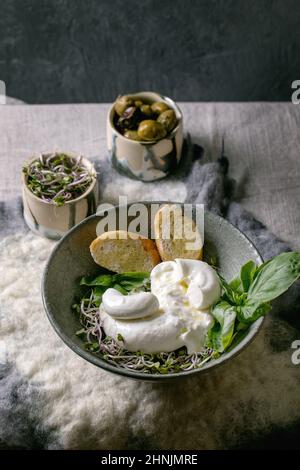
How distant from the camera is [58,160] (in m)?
1.50

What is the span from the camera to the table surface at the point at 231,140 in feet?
5.22

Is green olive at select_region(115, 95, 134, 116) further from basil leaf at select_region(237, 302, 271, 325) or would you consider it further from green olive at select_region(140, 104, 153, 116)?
basil leaf at select_region(237, 302, 271, 325)

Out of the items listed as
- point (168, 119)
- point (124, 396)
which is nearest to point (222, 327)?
point (124, 396)

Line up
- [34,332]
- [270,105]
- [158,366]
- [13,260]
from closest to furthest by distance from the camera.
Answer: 1. [158,366]
2. [34,332]
3. [13,260]
4. [270,105]

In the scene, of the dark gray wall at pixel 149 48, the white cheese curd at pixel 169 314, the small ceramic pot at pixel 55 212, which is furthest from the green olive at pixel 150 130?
the dark gray wall at pixel 149 48

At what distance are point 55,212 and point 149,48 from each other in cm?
81

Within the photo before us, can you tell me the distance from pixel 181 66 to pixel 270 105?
39cm

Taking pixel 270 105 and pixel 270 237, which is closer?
pixel 270 237

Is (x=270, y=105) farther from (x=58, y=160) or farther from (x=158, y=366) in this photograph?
(x=158, y=366)

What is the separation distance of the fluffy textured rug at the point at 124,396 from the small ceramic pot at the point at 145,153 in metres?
0.34

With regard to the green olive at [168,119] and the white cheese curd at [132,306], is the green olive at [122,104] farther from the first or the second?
the white cheese curd at [132,306]

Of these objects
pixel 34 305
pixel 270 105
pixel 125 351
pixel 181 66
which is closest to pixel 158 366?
pixel 125 351

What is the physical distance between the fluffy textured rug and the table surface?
264mm

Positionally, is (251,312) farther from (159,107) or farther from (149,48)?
(149,48)
